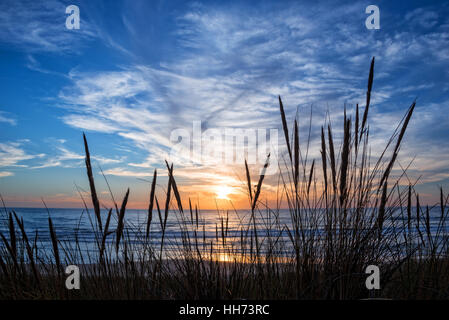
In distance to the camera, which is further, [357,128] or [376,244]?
[376,244]

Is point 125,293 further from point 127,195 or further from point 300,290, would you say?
point 300,290

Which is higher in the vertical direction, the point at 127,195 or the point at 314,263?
the point at 127,195

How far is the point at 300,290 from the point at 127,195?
1146mm

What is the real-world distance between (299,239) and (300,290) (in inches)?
14.6

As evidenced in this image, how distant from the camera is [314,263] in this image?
2191 millimetres

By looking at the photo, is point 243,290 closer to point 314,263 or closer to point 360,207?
point 314,263
